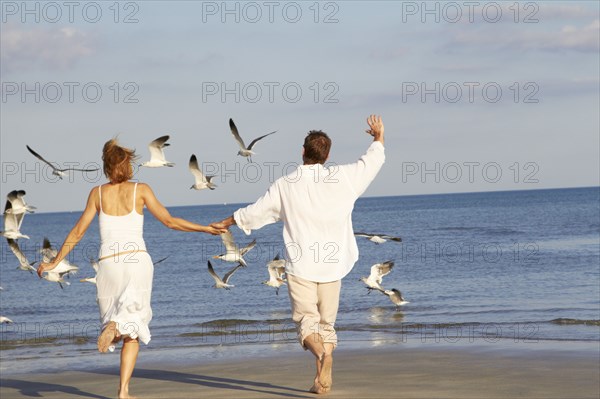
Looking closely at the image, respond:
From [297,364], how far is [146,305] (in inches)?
152

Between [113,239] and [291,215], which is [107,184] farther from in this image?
[291,215]

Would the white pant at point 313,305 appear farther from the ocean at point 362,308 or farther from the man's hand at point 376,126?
the ocean at point 362,308

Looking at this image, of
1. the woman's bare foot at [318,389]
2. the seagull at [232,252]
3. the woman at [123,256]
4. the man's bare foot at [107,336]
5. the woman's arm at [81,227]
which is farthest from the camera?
the seagull at [232,252]

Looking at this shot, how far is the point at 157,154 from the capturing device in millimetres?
13047

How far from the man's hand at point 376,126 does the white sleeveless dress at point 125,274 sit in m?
1.91

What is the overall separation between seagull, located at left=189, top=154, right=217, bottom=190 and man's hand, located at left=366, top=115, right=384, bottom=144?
5.92 meters

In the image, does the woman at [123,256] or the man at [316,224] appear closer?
the woman at [123,256]

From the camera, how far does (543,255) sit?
106ft

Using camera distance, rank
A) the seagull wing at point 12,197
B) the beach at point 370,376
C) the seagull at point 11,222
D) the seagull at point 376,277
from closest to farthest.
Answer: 1. the beach at point 370,376
2. the seagull wing at point 12,197
3. the seagull at point 11,222
4. the seagull at point 376,277

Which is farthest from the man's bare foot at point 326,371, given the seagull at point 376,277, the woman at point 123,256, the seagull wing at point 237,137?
the seagull at point 376,277

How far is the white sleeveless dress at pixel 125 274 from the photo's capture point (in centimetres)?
646

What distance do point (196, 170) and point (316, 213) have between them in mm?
6693

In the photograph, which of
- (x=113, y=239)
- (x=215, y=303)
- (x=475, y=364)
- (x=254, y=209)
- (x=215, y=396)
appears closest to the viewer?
(x=113, y=239)

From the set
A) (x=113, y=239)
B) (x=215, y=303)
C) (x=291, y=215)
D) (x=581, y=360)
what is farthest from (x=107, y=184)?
(x=215, y=303)
